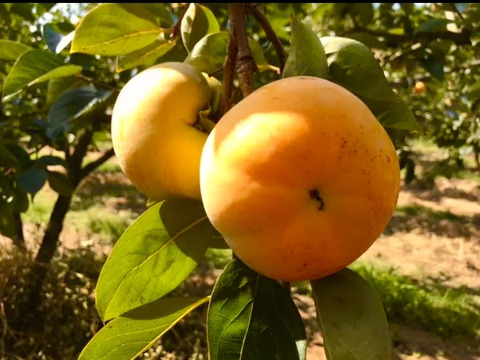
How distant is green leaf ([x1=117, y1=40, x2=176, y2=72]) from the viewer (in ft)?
3.38

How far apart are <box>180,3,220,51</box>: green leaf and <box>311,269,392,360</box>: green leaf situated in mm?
533

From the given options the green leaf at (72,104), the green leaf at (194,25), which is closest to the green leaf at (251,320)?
the green leaf at (194,25)

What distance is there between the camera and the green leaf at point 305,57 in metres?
0.69

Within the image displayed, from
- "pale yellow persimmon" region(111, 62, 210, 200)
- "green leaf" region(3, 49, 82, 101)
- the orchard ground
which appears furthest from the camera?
the orchard ground

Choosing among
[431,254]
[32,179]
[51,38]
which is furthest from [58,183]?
[431,254]

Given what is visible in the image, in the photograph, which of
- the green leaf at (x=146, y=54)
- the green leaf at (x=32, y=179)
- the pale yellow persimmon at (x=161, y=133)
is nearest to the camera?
the pale yellow persimmon at (x=161, y=133)

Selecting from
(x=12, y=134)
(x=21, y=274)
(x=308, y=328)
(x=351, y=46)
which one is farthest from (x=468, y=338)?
(x=351, y=46)

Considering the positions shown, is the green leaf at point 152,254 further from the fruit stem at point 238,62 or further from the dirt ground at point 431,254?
the dirt ground at point 431,254

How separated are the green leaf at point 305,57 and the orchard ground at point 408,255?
226 centimetres

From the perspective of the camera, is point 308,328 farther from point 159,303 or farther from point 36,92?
point 159,303

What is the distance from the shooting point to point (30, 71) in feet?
4.06

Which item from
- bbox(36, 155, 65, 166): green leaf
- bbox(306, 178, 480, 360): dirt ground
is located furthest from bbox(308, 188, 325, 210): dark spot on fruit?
bbox(306, 178, 480, 360): dirt ground

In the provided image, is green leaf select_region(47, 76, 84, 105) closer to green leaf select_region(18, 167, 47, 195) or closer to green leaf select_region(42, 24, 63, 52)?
green leaf select_region(42, 24, 63, 52)

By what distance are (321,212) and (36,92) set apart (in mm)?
2161
